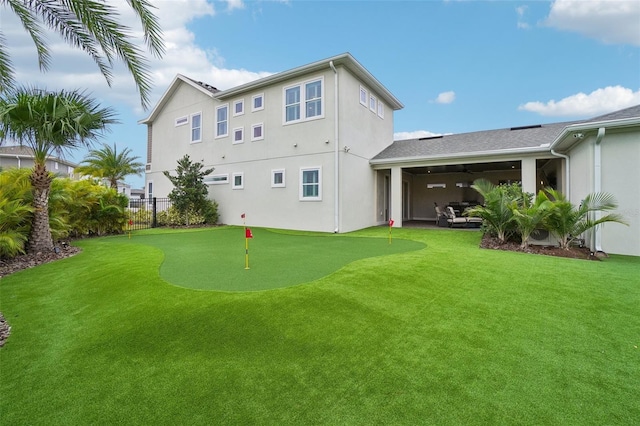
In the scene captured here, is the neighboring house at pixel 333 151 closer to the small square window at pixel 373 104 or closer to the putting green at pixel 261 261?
the small square window at pixel 373 104

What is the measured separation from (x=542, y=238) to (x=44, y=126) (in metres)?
13.4

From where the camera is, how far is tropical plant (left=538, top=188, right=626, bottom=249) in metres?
7.42

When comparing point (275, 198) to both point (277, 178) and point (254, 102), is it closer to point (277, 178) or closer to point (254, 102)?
point (277, 178)

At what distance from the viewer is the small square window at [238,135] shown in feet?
49.5

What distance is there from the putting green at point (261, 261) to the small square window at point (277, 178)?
4804mm

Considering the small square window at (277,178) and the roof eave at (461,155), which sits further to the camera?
the small square window at (277,178)

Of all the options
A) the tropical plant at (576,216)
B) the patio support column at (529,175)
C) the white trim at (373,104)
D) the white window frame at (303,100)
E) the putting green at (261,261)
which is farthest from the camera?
the white trim at (373,104)

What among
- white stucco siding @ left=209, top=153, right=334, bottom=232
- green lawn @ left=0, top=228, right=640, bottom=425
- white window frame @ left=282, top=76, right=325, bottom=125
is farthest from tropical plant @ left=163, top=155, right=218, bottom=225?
green lawn @ left=0, top=228, right=640, bottom=425

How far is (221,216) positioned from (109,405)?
14.3 metres

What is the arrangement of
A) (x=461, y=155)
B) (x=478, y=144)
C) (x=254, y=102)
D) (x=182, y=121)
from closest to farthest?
1. (x=461, y=155)
2. (x=478, y=144)
3. (x=254, y=102)
4. (x=182, y=121)

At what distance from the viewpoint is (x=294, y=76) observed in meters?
13.0

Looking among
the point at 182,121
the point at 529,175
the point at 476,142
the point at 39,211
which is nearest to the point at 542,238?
the point at 529,175

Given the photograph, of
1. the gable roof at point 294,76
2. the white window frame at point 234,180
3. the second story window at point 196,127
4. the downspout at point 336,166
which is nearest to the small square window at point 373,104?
the gable roof at point 294,76

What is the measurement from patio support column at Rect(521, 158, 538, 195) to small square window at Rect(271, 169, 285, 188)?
9549mm
